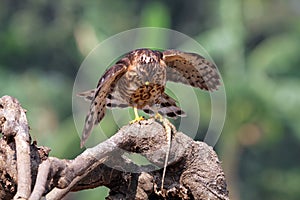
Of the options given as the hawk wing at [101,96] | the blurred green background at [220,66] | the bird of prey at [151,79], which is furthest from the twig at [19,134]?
the blurred green background at [220,66]

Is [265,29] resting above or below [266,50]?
above

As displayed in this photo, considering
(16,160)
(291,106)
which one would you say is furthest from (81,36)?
(16,160)

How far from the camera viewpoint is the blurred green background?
1145 centimetres

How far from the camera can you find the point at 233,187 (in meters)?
11.3

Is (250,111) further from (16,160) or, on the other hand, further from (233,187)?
(16,160)

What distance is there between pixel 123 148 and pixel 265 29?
18.3 m

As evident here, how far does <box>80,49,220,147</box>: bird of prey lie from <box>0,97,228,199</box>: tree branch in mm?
658

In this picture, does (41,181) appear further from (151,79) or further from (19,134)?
(151,79)

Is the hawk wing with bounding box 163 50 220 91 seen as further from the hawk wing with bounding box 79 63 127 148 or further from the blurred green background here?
the blurred green background

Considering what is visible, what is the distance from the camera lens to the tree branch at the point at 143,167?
2.20 metres

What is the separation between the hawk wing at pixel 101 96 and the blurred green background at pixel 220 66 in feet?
22.3

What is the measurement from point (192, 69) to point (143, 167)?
3.20 ft

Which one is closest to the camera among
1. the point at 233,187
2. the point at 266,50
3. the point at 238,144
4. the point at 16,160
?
the point at 16,160

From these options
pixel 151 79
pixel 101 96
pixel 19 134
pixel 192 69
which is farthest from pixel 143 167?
pixel 192 69
